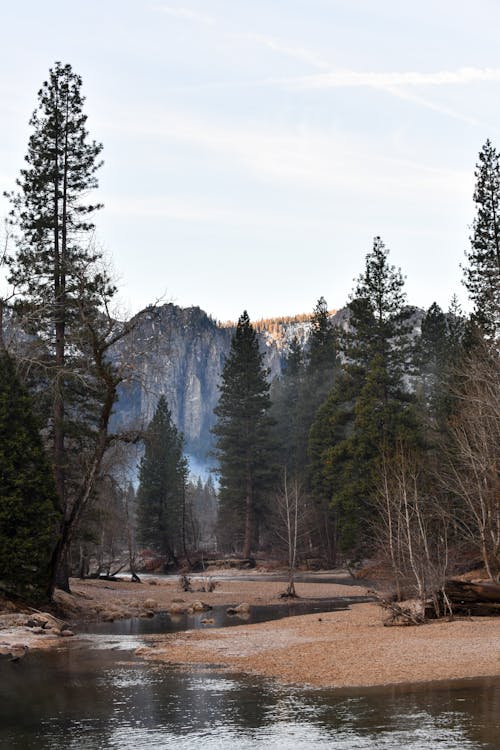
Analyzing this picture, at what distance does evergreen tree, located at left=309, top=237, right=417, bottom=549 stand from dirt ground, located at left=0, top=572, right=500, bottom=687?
50.9 ft

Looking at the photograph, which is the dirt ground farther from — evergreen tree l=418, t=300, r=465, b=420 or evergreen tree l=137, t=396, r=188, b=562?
evergreen tree l=137, t=396, r=188, b=562

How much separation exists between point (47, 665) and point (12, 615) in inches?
259

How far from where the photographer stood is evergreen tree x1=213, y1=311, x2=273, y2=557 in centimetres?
6769

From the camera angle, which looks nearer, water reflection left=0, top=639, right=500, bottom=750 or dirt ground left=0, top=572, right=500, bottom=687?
water reflection left=0, top=639, right=500, bottom=750

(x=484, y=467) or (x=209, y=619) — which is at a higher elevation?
(x=484, y=467)

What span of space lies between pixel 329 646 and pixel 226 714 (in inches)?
288

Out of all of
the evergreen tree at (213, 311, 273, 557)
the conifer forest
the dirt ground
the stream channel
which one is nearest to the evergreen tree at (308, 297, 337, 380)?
the conifer forest

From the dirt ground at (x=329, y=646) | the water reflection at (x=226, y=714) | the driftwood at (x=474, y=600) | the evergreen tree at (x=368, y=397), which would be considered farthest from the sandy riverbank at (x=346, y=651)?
the evergreen tree at (x=368, y=397)

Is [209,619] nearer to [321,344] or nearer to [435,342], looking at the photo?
[435,342]

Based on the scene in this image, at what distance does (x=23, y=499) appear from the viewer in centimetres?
2589

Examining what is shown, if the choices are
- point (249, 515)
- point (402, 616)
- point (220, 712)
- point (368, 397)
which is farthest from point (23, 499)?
point (249, 515)

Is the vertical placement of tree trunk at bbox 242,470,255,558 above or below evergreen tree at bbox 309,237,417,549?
below

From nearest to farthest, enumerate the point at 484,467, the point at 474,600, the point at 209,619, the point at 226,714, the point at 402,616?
the point at 226,714 → the point at 402,616 → the point at 474,600 → the point at 484,467 → the point at 209,619

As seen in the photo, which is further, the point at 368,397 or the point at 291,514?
the point at 291,514
